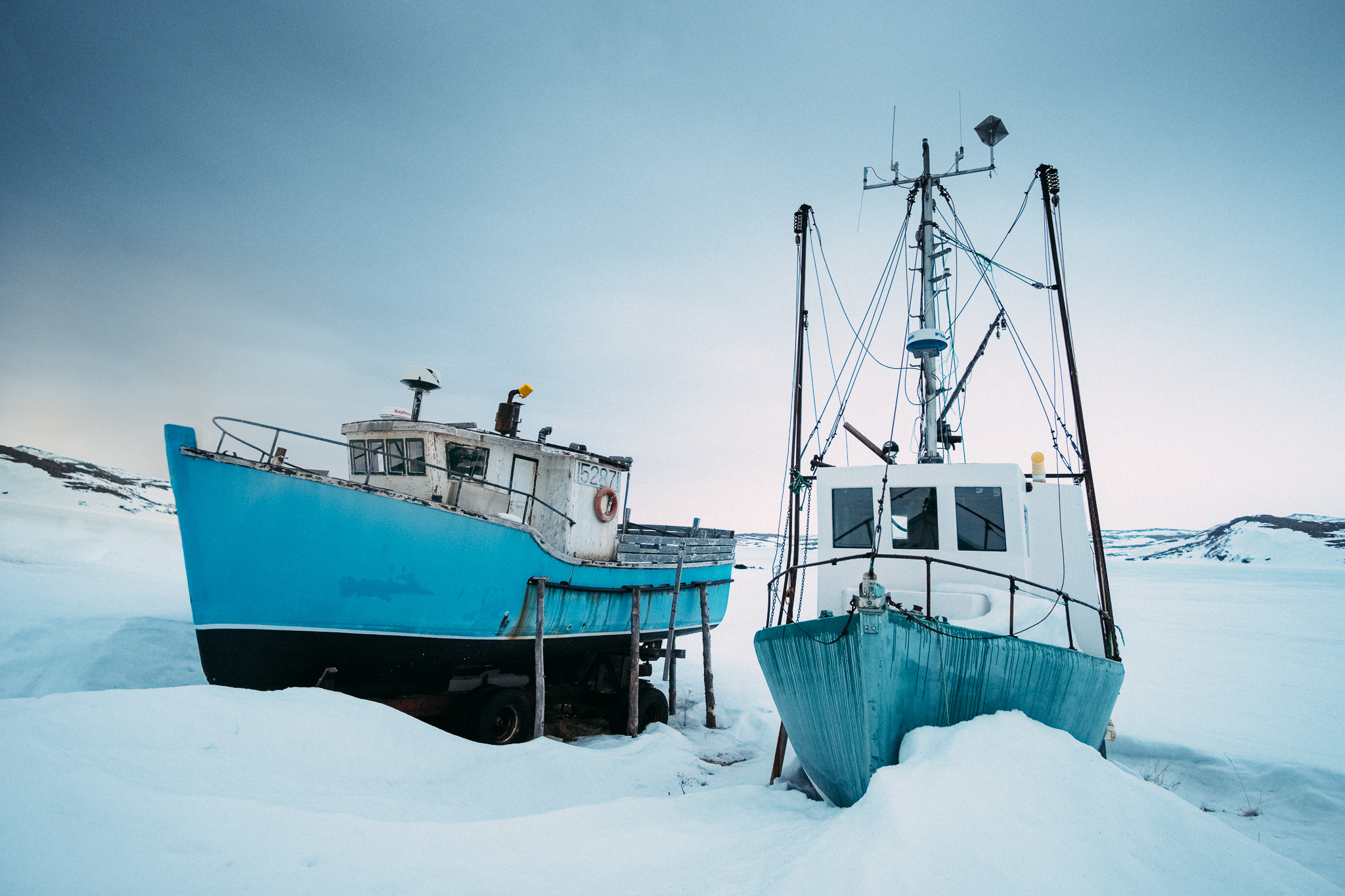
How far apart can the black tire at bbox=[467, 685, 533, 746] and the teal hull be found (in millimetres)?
5587

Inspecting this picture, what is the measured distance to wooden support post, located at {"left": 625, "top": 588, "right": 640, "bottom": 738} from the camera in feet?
34.8

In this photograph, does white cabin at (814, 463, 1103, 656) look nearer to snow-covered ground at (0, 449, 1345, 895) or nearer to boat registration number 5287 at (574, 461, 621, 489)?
snow-covered ground at (0, 449, 1345, 895)

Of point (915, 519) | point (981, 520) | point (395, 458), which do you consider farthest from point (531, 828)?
point (395, 458)

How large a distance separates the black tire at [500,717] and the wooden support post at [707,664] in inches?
147

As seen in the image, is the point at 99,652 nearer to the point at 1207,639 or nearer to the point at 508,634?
the point at 508,634

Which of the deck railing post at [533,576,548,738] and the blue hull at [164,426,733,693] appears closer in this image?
the blue hull at [164,426,733,693]

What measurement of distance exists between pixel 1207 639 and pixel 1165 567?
56.9 meters

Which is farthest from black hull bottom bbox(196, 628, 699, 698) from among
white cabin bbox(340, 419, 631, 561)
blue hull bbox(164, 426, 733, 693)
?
white cabin bbox(340, 419, 631, 561)

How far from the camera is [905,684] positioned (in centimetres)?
479

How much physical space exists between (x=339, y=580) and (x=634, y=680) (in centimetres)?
557

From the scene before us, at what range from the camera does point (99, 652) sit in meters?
10.1

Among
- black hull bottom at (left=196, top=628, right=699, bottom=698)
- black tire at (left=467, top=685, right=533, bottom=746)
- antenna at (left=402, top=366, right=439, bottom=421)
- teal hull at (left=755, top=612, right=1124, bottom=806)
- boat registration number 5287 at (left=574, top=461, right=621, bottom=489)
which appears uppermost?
antenna at (left=402, top=366, right=439, bottom=421)

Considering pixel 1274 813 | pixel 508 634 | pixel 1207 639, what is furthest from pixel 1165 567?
pixel 508 634

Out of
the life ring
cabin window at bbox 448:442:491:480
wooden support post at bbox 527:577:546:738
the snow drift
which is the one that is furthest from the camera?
the life ring
